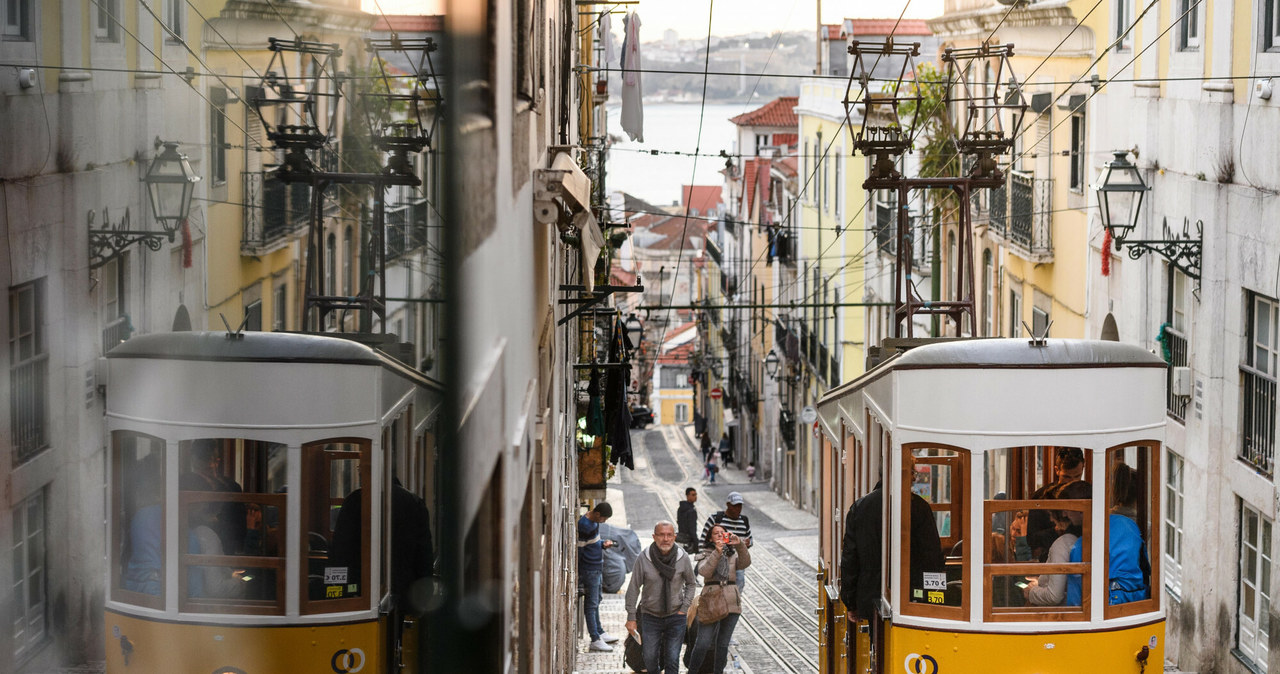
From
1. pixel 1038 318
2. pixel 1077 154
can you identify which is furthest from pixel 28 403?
pixel 1038 318

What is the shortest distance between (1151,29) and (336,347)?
13410mm

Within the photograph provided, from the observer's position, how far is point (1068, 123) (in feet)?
54.8

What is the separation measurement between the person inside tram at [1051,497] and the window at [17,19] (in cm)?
603

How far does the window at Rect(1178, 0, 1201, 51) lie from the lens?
39.7ft

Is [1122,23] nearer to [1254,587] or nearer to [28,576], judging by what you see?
[1254,587]

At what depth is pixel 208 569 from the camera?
1.12 meters

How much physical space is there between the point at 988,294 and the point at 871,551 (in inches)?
581

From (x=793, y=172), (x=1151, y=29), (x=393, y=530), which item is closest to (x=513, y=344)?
(x=393, y=530)

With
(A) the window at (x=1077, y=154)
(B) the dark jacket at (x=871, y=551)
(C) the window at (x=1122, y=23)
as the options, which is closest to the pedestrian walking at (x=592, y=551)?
(B) the dark jacket at (x=871, y=551)

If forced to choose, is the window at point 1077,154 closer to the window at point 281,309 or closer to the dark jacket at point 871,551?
the dark jacket at point 871,551

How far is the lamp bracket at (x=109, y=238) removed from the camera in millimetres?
944

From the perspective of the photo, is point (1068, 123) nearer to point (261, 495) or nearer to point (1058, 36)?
point (1058, 36)

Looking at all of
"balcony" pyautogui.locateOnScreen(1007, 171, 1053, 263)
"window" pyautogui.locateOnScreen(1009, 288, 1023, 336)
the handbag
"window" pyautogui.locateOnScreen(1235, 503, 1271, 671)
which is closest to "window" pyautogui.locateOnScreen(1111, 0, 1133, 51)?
"balcony" pyautogui.locateOnScreen(1007, 171, 1053, 263)

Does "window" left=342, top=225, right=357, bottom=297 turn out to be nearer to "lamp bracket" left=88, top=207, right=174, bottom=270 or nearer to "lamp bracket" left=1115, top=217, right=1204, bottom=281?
"lamp bracket" left=88, top=207, right=174, bottom=270
